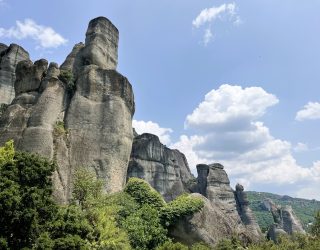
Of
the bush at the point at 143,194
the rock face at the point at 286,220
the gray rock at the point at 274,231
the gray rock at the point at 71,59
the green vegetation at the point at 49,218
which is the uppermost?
the gray rock at the point at 71,59

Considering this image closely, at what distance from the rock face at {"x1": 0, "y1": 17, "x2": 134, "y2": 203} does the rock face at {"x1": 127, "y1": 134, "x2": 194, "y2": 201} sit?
28560 mm

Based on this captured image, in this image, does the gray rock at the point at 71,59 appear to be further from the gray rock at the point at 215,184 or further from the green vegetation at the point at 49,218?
the gray rock at the point at 215,184

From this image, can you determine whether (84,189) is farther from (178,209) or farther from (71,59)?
(71,59)

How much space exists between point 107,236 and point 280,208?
9155 centimetres

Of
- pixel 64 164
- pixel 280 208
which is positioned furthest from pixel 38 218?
pixel 280 208

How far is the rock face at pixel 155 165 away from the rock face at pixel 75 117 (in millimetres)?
28560

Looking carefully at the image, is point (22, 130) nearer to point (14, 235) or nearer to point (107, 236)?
point (107, 236)

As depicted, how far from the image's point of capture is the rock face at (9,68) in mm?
62688

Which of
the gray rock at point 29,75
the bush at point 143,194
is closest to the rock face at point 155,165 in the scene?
the gray rock at point 29,75

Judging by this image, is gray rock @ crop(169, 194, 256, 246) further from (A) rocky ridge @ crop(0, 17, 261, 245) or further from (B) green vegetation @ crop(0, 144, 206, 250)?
(B) green vegetation @ crop(0, 144, 206, 250)

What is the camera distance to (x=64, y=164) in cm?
4156

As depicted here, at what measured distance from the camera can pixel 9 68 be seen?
64.2 metres

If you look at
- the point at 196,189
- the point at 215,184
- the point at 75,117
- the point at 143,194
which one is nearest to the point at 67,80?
the point at 75,117

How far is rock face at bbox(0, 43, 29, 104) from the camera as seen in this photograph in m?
62.7
